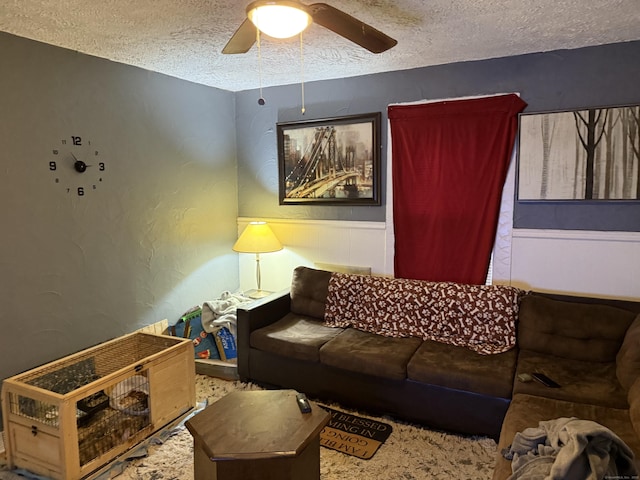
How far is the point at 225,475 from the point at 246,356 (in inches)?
59.6

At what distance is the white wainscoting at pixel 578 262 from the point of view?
3.02 meters

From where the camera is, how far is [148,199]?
3.64 meters

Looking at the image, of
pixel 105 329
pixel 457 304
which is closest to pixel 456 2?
pixel 457 304

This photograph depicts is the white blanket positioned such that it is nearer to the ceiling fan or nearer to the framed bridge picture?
A: the framed bridge picture

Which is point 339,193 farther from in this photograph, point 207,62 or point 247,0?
point 247,0

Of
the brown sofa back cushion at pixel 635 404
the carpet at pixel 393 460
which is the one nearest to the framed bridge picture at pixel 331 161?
the carpet at pixel 393 460

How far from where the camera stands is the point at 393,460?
241 cm

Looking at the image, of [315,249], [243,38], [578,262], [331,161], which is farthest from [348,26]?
[315,249]

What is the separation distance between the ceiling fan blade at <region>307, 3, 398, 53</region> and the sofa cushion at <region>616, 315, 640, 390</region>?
6.26ft

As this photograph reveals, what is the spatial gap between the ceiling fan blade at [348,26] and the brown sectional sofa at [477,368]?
1729 millimetres

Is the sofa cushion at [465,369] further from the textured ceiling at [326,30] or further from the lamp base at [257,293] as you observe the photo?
the textured ceiling at [326,30]

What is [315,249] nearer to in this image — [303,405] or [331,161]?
[331,161]

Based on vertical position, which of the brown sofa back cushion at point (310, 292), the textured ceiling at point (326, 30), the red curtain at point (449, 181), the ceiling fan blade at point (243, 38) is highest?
the textured ceiling at point (326, 30)

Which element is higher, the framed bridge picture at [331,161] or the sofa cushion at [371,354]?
the framed bridge picture at [331,161]
